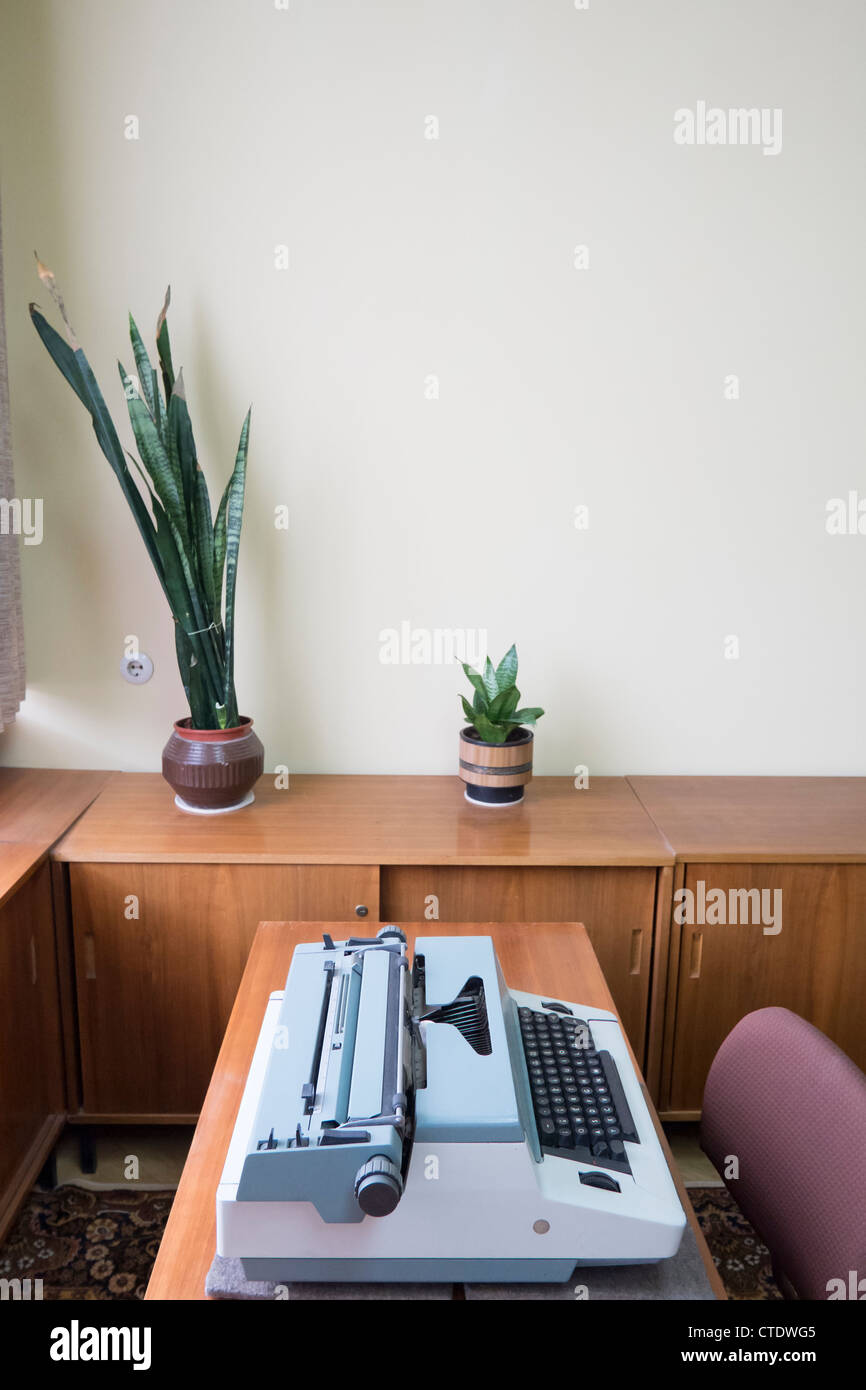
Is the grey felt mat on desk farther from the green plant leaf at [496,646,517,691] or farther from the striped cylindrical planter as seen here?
the green plant leaf at [496,646,517,691]

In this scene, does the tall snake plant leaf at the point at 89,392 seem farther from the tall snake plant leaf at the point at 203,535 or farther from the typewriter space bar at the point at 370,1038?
the typewriter space bar at the point at 370,1038

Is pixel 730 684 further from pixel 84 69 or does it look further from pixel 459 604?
pixel 84 69

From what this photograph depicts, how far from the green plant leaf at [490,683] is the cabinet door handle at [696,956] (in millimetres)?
797

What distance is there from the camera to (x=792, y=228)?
249 centimetres

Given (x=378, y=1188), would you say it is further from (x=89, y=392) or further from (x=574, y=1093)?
(x=89, y=392)

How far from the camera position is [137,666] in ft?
8.75

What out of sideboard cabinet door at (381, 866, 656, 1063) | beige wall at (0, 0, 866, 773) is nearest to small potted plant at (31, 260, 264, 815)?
beige wall at (0, 0, 866, 773)

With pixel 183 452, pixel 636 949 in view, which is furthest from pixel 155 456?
pixel 636 949

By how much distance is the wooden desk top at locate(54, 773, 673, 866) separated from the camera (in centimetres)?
219

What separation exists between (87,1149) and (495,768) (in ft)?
4.69
